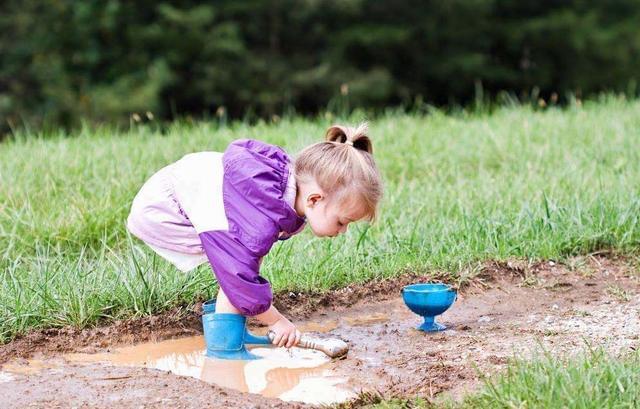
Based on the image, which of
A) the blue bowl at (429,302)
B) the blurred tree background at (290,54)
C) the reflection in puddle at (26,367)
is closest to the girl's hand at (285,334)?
the blue bowl at (429,302)

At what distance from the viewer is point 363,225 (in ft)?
16.3

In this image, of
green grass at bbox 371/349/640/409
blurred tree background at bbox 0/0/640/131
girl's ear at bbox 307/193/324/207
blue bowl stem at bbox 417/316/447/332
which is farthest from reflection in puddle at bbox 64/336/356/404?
blurred tree background at bbox 0/0/640/131

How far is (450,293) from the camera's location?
3783mm

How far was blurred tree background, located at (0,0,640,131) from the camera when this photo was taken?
13164 millimetres

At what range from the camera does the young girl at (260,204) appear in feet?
11.1

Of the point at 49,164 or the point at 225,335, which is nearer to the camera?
the point at 225,335

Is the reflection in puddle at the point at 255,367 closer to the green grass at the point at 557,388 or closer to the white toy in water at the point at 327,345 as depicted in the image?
the white toy in water at the point at 327,345

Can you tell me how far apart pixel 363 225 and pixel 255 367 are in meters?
1.61

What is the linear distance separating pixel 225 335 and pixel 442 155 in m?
3.23

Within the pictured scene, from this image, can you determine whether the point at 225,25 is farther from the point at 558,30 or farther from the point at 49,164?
the point at 49,164

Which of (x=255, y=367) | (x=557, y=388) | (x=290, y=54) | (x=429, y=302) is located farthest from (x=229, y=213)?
(x=290, y=54)

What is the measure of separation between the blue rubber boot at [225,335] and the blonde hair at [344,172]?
568mm

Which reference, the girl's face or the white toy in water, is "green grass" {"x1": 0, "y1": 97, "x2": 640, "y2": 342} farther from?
the girl's face

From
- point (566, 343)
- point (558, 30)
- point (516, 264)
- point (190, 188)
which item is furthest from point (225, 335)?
point (558, 30)
